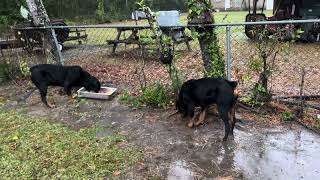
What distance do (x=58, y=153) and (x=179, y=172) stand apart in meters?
1.59

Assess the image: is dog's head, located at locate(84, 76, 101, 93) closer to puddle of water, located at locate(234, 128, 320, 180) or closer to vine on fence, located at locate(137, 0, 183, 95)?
vine on fence, located at locate(137, 0, 183, 95)

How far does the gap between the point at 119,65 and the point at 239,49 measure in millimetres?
3625

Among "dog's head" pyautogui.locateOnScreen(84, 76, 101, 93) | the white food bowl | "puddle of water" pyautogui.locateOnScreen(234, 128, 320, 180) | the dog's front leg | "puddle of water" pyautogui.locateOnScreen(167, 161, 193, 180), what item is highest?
"dog's head" pyautogui.locateOnScreen(84, 76, 101, 93)

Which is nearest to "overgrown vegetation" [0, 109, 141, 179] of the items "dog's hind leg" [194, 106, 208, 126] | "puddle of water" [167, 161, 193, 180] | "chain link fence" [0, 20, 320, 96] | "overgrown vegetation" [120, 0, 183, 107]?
"puddle of water" [167, 161, 193, 180]

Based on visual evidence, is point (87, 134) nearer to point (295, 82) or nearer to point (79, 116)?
point (79, 116)

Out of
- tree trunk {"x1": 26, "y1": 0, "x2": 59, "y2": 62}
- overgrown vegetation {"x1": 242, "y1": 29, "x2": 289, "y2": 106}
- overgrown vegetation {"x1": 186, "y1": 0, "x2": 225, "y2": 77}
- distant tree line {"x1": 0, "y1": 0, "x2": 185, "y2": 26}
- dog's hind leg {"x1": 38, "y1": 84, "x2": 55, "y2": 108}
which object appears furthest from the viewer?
distant tree line {"x1": 0, "y1": 0, "x2": 185, "y2": 26}

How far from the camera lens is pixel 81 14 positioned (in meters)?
27.2

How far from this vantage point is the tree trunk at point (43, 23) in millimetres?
8516

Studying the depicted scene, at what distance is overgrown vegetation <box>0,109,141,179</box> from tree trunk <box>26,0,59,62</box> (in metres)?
3.31

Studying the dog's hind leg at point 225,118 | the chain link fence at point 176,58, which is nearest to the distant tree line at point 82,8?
the chain link fence at point 176,58

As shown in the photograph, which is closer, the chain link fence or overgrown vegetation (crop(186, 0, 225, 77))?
overgrown vegetation (crop(186, 0, 225, 77))

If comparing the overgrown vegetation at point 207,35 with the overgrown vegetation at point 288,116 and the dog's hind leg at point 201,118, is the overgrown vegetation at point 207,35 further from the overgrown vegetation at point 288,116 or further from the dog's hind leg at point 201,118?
the overgrown vegetation at point 288,116

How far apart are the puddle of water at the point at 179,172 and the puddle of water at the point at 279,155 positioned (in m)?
0.56

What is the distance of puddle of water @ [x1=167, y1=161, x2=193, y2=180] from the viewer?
3954mm
